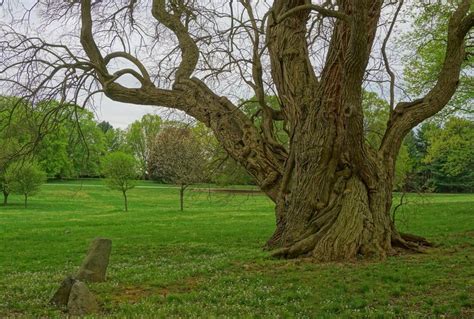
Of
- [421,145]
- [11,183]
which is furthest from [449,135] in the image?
[421,145]

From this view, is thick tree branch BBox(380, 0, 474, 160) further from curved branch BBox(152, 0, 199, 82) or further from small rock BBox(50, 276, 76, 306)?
small rock BBox(50, 276, 76, 306)

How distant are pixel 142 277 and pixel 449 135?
79.8ft

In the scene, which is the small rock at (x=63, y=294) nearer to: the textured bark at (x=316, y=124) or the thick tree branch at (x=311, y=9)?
the textured bark at (x=316, y=124)

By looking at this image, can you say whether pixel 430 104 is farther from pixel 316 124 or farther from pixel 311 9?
pixel 311 9

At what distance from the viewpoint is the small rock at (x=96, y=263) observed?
869cm

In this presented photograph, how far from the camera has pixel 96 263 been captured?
8.86 meters

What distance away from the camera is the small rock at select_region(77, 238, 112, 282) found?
8.69 m

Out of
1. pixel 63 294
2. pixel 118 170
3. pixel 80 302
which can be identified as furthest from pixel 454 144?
pixel 80 302

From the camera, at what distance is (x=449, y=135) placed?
28.6 m

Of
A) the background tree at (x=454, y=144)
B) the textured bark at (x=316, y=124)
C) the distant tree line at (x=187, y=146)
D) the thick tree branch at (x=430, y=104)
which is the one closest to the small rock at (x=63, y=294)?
the textured bark at (x=316, y=124)

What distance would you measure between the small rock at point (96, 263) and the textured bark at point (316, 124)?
12.9ft

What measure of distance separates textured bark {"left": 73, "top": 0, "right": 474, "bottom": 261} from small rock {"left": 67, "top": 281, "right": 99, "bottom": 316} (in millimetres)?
5207

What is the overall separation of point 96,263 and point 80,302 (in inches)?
93.2

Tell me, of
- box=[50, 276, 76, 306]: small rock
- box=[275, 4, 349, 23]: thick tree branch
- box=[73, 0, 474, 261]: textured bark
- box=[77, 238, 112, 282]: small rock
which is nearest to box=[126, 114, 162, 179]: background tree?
box=[73, 0, 474, 261]: textured bark
